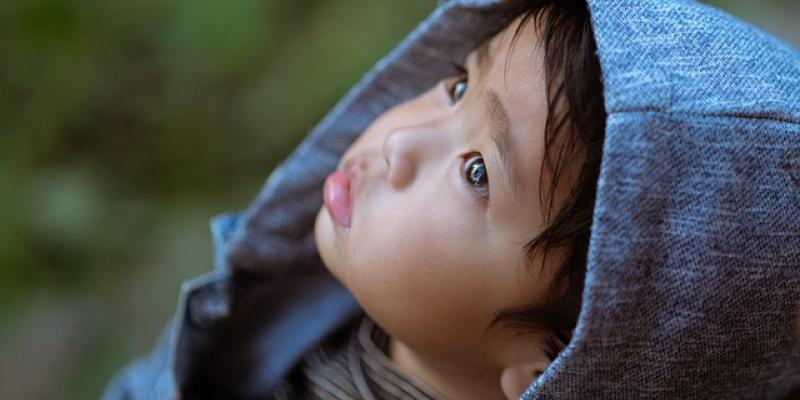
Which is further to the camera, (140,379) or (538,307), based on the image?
(140,379)

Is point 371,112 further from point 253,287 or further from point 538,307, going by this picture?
point 538,307

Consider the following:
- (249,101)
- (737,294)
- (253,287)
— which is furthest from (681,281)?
(249,101)

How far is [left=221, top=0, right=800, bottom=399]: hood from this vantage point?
736 millimetres

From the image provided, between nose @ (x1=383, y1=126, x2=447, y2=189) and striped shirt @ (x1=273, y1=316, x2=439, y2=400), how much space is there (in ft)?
0.82

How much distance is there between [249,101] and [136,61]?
23cm

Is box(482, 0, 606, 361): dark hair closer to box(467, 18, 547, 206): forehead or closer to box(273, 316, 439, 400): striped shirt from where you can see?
box(467, 18, 547, 206): forehead

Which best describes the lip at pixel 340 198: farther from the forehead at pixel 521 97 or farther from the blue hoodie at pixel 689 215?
the blue hoodie at pixel 689 215

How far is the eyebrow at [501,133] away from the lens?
2.76ft

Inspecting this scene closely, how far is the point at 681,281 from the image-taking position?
763 millimetres

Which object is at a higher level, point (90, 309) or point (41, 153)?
point (41, 153)

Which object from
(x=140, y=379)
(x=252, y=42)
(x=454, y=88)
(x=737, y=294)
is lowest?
(x=737, y=294)

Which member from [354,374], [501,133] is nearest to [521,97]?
[501,133]

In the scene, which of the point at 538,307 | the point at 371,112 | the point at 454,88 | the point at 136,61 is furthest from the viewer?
the point at 136,61

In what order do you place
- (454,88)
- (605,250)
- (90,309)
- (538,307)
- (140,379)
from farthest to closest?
(90,309)
(140,379)
(454,88)
(538,307)
(605,250)
